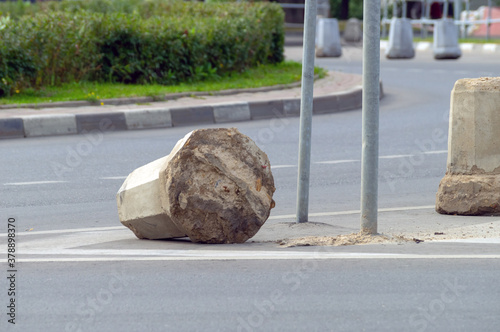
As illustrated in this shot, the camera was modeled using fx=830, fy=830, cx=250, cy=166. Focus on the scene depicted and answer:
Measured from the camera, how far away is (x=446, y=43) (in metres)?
21.1

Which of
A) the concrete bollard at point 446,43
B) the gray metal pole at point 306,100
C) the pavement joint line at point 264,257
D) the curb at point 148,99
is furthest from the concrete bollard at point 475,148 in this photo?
the concrete bollard at point 446,43

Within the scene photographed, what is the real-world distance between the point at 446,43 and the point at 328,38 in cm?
301

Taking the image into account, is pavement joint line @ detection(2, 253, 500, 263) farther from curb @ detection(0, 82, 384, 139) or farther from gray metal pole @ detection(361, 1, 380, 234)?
curb @ detection(0, 82, 384, 139)

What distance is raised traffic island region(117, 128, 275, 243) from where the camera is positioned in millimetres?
4566

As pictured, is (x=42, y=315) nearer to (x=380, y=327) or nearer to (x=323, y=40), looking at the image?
→ (x=380, y=327)

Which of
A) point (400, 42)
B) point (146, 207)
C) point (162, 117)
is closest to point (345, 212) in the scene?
point (146, 207)

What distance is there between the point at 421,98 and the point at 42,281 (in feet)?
32.7

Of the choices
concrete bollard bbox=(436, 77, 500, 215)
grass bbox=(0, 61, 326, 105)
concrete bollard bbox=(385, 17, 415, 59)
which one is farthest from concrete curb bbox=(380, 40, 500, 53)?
concrete bollard bbox=(436, 77, 500, 215)

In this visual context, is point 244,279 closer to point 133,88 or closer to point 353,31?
point 133,88

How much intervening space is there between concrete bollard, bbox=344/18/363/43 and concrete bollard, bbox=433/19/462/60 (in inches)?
344

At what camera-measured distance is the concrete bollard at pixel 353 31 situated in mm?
29875

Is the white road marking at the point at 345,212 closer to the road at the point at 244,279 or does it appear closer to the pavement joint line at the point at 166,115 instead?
the road at the point at 244,279

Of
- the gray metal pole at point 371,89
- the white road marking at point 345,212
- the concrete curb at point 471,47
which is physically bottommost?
the concrete curb at point 471,47

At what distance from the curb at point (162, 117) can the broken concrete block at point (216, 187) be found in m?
5.12
